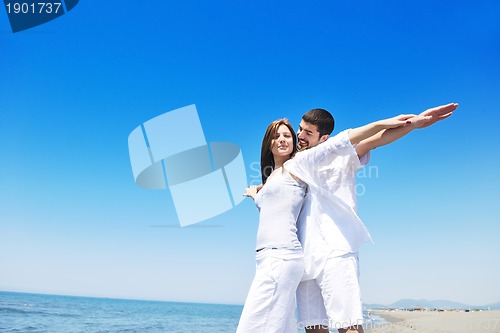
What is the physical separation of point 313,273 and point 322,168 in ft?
2.39

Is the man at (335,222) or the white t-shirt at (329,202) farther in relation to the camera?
the white t-shirt at (329,202)

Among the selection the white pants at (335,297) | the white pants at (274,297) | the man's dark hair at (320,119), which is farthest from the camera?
the man's dark hair at (320,119)

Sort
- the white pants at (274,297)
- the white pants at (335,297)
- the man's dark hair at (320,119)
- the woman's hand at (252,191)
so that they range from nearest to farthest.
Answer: the white pants at (335,297), the white pants at (274,297), the man's dark hair at (320,119), the woman's hand at (252,191)

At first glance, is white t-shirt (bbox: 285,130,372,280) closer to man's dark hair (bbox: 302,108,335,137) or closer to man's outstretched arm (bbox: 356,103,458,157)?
man's outstretched arm (bbox: 356,103,458,157)

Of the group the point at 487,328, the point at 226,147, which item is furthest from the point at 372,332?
the point at 226,147

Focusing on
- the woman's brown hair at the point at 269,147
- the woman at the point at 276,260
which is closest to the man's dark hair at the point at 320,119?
the woman's brown hair at the point at 269,147

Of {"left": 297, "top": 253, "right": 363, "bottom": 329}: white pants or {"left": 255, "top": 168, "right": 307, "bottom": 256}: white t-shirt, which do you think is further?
{"left": 255, "top": 168, "right": 307, "bottom": 256}: white t-shirt

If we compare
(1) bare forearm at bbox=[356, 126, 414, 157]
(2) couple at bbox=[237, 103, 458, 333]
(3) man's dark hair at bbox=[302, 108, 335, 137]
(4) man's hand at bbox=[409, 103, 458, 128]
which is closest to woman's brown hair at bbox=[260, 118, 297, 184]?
(3) man's dark hair at bbox=[302, 108, 335, 137]

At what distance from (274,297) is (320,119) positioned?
4.38 feet

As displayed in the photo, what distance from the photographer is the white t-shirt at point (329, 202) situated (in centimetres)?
271

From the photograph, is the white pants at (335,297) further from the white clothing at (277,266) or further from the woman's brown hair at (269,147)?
the woman's brown hair at (269,147)

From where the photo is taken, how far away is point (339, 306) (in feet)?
8.40

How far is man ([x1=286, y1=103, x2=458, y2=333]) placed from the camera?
2592 millimetres

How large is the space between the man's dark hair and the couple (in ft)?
1.11
